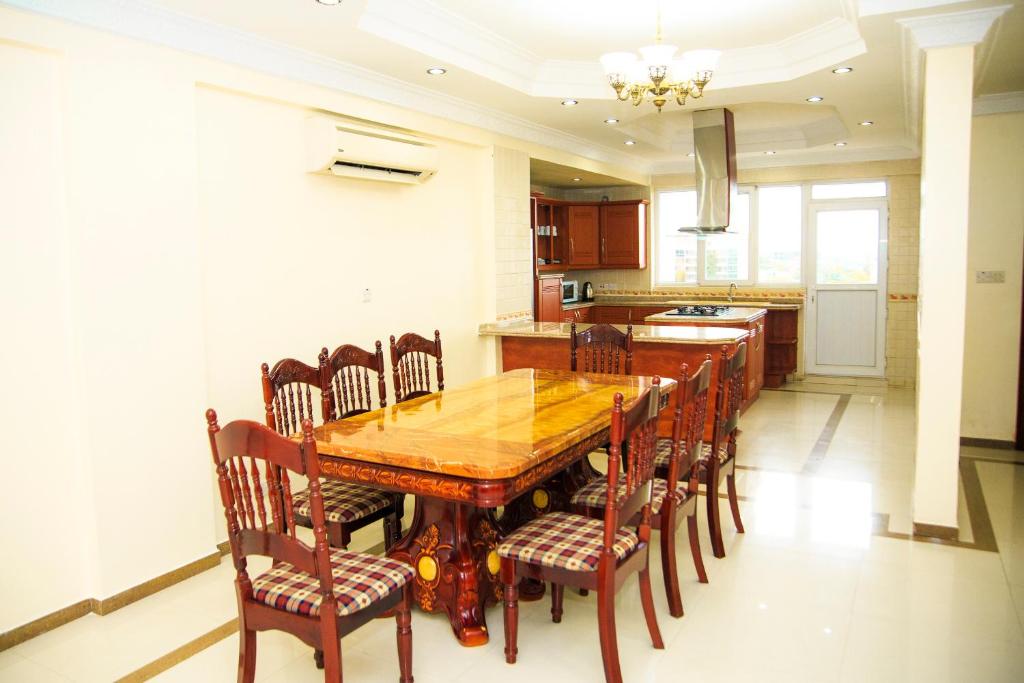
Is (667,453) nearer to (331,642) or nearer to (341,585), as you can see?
(341,585)

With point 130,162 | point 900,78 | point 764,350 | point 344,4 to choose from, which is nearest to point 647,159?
point 764,350

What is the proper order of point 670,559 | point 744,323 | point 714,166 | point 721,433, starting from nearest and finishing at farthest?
1. point 670,559
2. point 721,433
3. point 714,166
4. point 744,323

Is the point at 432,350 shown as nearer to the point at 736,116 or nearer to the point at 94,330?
the point at 94,330

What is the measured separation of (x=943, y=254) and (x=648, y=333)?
224 centimetres

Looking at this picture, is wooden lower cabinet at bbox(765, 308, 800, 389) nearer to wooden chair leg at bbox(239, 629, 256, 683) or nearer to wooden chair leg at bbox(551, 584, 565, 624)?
wooden chair leg at bbox(551, 584, 565, 624)

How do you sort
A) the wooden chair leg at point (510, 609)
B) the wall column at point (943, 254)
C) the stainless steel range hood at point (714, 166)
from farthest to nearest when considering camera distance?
1. the stainless steel range hood at point (714, 166)
2. the wall column at point (943, 254)
3. the wooden chair leg at point (510, 609)

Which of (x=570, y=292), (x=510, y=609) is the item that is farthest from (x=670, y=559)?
(x=570, y=292)

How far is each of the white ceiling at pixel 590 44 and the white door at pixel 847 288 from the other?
2.24m

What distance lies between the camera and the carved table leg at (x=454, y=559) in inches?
108

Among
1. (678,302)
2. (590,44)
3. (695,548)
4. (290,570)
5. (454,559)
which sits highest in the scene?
(590,44)

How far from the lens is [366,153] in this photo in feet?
13.6

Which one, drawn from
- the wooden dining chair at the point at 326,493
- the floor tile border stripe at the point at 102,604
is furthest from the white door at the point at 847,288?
the floor tile border stripe at the point at 102,604

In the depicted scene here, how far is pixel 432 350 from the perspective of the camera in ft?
13.4

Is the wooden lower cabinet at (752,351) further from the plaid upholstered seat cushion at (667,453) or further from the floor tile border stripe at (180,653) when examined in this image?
the floor tile border stripe at (180,653)
